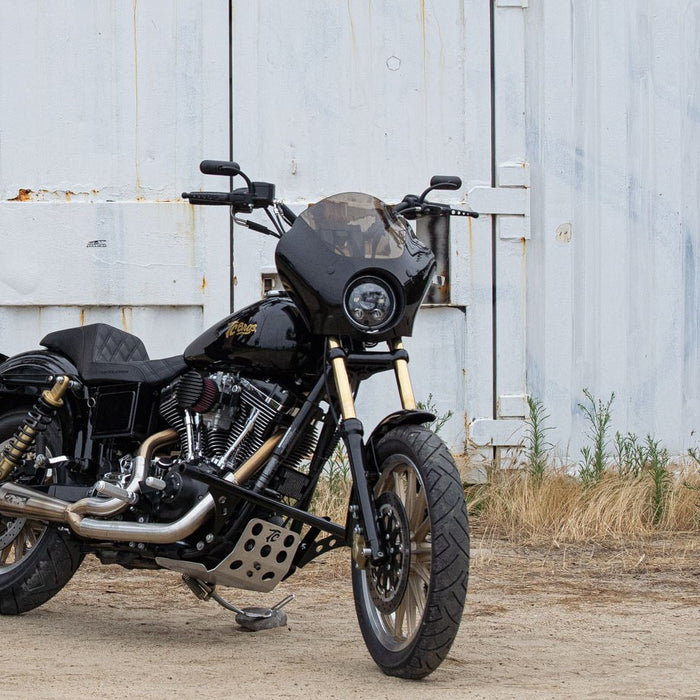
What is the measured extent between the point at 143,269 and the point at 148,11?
4.21 feet

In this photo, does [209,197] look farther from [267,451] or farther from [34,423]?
[34,423]

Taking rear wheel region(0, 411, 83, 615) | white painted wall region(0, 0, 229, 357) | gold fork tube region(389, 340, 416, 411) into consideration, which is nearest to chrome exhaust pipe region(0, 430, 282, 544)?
rear wheel region(0, 411, 83, 615)

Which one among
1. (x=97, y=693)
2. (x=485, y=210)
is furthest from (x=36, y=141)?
(x=97, y=693)

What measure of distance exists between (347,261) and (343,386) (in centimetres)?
36

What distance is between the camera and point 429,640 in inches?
127

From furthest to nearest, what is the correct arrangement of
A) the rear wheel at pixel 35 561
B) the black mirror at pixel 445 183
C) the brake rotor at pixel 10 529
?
1. the brake rotor at pixel 10 529
2. the rear wheel at pixel 35 561
3. the black mirror at pixel 445 183

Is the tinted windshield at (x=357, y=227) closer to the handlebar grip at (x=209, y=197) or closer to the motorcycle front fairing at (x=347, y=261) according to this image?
the motorcycle front fairing at (x=347, y=261)

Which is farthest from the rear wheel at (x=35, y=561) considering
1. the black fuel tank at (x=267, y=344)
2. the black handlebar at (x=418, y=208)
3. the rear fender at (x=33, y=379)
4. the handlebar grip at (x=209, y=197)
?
the black handlebar at (x=418, y=208)

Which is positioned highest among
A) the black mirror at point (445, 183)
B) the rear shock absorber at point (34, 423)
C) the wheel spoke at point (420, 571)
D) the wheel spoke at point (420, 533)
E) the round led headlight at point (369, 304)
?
the black mirror at point (445, 183)

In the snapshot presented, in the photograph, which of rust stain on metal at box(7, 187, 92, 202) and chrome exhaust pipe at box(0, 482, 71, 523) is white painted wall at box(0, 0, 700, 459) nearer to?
rust stain on metal at box(7, 187, 92, 202)

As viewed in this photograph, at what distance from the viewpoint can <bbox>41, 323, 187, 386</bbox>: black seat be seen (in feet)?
13.5

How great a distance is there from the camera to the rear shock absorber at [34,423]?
4.26 m

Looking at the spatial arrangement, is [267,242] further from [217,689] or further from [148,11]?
[217,689]

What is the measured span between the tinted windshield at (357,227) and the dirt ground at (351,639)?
1.18 meters
